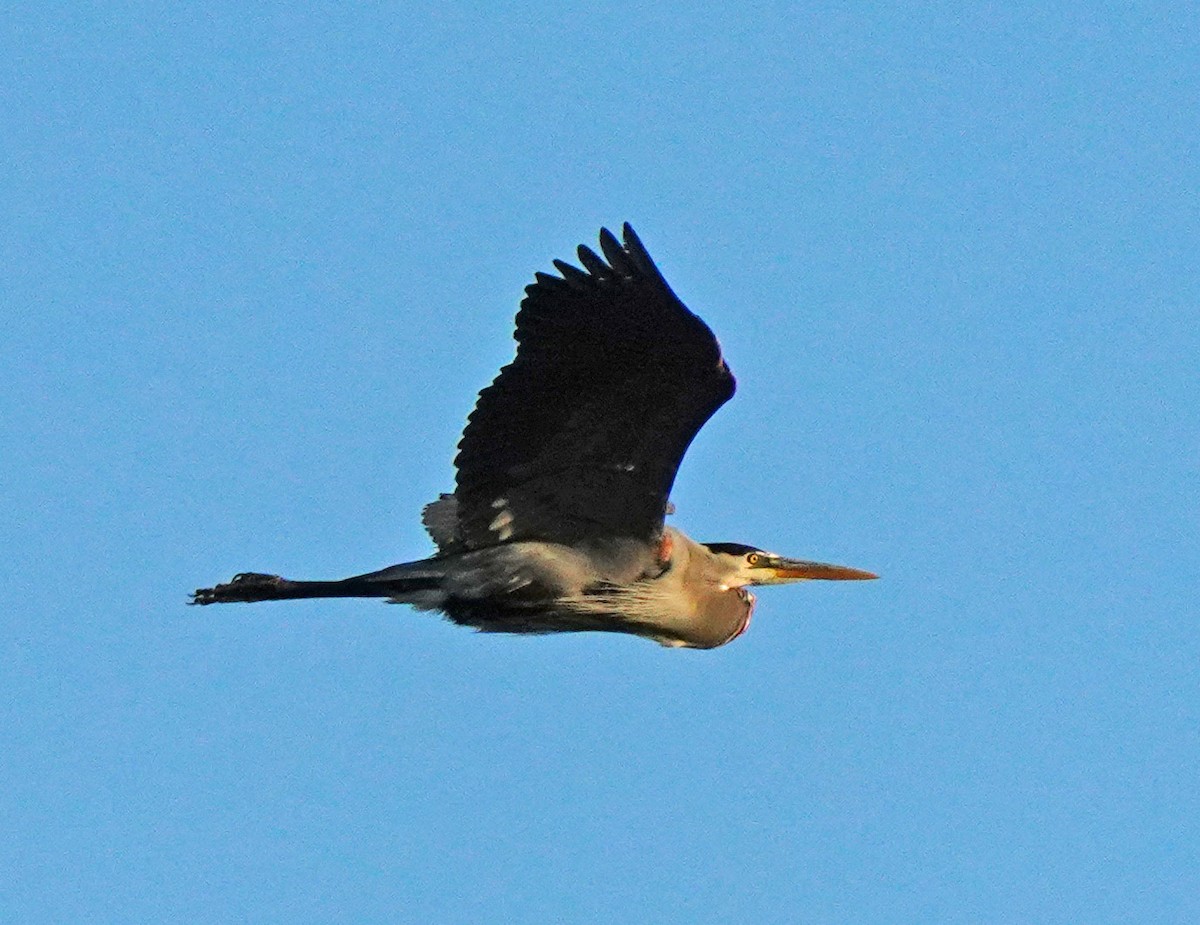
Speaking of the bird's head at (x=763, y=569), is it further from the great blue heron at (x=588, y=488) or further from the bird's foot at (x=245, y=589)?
the bird's foot at (x=245, y=589)

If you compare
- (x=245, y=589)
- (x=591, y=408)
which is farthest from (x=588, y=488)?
(x=245, y=589)

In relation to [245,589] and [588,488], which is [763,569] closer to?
[588,488]

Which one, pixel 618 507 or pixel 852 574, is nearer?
pixel 618 507

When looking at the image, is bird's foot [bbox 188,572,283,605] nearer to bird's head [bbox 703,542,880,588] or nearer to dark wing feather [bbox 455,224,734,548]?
dark wing feather [bbox 455,224,734,548]

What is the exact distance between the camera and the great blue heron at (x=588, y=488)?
26.7 ft

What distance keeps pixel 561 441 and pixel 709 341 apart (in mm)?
856

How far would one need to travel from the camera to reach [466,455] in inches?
340

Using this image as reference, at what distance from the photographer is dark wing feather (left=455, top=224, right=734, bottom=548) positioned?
318 inches

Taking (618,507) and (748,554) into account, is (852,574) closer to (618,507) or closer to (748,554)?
(748,554)

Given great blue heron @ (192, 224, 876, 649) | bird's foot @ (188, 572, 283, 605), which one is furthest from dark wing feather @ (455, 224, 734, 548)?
bird's foot @ (188, 572, 283, 605)

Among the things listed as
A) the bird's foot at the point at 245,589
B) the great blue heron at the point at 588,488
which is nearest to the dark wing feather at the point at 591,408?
the great blue heron at the point at 588,488

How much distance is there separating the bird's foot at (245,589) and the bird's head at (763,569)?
Result: 2.10 m

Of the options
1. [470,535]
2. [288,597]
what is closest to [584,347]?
[470,535]

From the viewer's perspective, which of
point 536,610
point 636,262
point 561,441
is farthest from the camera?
point 536,610
